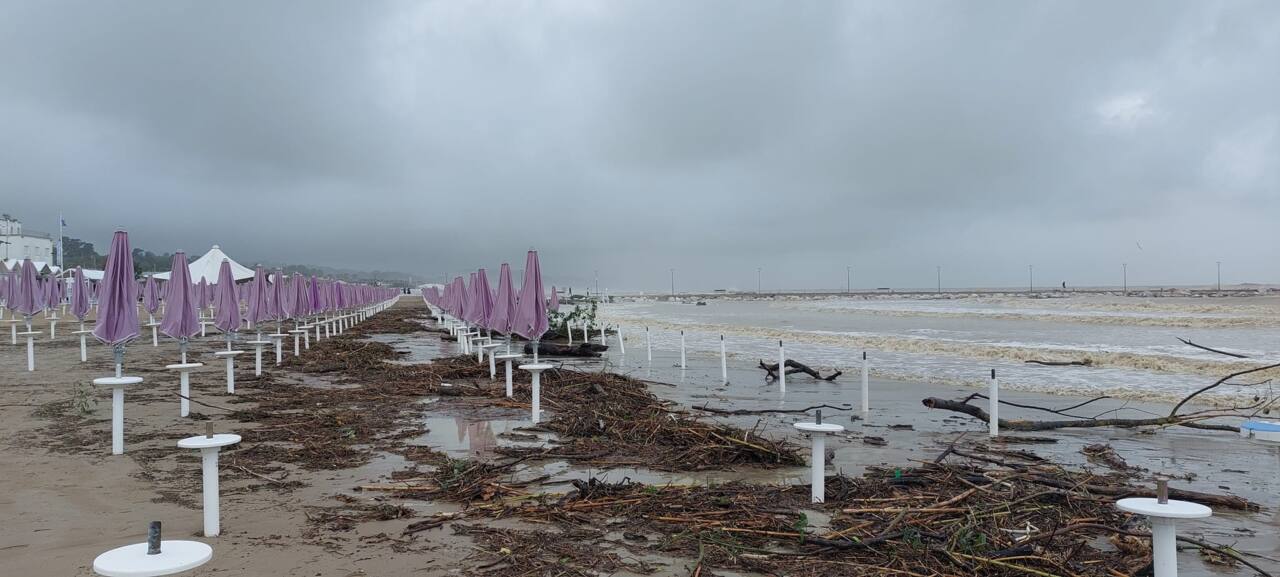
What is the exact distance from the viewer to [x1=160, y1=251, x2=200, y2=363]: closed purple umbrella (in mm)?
10312

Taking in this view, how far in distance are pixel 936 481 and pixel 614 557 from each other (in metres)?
3.51

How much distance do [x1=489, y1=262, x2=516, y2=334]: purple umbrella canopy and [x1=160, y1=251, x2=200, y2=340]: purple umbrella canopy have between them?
187 inches

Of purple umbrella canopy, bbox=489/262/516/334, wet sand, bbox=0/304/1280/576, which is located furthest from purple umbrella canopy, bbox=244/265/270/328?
purple umbrella canopy, bbox=489/262/516/334

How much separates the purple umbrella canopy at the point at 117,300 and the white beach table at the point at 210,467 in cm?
461

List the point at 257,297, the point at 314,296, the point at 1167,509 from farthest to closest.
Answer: the point at 314,296 < the point at 257,297 < the point at 1167,509

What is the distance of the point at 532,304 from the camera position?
36.9 feet

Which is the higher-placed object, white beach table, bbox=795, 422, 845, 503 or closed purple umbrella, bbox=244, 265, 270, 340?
closed purple umbrella, bbox=244, 265, 270, 340

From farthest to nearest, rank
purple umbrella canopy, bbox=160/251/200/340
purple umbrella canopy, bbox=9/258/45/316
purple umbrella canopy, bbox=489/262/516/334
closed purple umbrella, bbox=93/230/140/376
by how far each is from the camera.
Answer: purple umbrella canopy, bbox=9/258/45/316, purple umbrella canopy, bbox=489/262/516/334, purple umbrella canopy, bbox=160/251/200/340, closed purple umbrella, bbox=93/230/140/376

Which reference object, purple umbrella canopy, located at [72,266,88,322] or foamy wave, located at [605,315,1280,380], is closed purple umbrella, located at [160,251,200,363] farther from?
foamy wave, located at [605,315,1280,380]

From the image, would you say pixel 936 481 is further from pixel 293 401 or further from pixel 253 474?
pixel 293 401

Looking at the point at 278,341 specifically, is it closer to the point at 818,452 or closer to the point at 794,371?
the point at 794,371

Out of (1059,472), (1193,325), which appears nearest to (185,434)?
(1059,472)

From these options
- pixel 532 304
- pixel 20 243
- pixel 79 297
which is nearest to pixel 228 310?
pixel 532 304

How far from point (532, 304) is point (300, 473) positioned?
4.87 m
